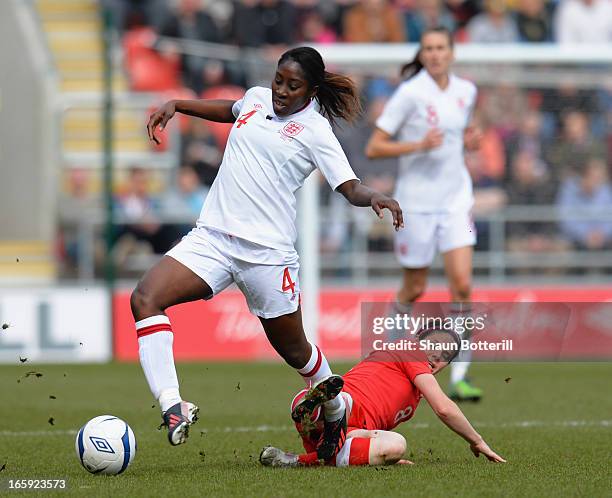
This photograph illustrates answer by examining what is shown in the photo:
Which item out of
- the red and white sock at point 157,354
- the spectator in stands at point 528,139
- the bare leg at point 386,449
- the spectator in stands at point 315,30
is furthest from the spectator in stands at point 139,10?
the bare leg at point 386,449

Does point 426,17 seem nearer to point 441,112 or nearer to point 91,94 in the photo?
point 91,94

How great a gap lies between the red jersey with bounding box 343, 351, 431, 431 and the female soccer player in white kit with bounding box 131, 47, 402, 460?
202 millimetres

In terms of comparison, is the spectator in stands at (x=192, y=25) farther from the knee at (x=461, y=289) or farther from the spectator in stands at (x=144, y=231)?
the knee at (x=461, y=289)

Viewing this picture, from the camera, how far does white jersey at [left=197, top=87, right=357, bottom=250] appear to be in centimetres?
634

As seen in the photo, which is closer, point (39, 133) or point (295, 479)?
point (295, 479)

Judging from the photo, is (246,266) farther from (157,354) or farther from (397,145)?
(397,145)

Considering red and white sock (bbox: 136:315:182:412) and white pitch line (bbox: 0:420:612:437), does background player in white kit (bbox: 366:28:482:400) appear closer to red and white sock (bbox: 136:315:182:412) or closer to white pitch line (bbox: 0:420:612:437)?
white pitch line (bbox: 0:420:612:437)

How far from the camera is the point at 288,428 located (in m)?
8.31

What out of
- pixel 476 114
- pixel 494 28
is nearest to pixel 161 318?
pixel 476 114

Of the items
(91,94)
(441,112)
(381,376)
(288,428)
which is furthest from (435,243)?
(91,94)

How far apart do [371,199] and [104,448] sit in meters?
1.68

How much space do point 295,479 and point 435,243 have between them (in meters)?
4.44

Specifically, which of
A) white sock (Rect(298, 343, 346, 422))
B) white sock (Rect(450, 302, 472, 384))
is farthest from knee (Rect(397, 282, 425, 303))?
white sock (Rect(298, 343, 346, 422))

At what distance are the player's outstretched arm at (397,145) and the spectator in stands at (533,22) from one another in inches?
281
